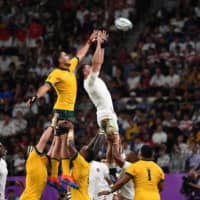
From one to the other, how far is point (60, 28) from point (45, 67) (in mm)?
2613

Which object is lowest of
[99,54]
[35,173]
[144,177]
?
[144,177]

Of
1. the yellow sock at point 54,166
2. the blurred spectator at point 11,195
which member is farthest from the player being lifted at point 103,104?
the blurred spectator at point 11,195

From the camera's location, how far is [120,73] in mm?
25938

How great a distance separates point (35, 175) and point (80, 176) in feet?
2.72

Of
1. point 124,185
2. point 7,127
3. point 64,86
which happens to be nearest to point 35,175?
point 124,185

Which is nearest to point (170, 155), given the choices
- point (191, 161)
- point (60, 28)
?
point (191, 161)

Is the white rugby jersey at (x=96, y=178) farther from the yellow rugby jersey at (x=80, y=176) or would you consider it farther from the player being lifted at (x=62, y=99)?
the yellow rugby jersey at (x=80, y=176)

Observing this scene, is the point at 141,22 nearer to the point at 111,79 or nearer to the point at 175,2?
the point at 175,2

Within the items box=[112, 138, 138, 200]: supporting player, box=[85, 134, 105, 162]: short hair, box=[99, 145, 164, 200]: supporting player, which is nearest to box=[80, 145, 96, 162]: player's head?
box=[85, 134, 105, 162]: short hair

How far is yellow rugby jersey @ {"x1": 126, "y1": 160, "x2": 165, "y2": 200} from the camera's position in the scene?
14.9 m

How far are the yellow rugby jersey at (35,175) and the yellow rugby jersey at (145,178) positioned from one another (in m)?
1.72

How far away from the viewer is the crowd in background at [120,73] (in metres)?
23.1

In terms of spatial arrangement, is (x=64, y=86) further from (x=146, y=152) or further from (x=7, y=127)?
(x=7, y=127)

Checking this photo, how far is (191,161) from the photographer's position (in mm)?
21438
